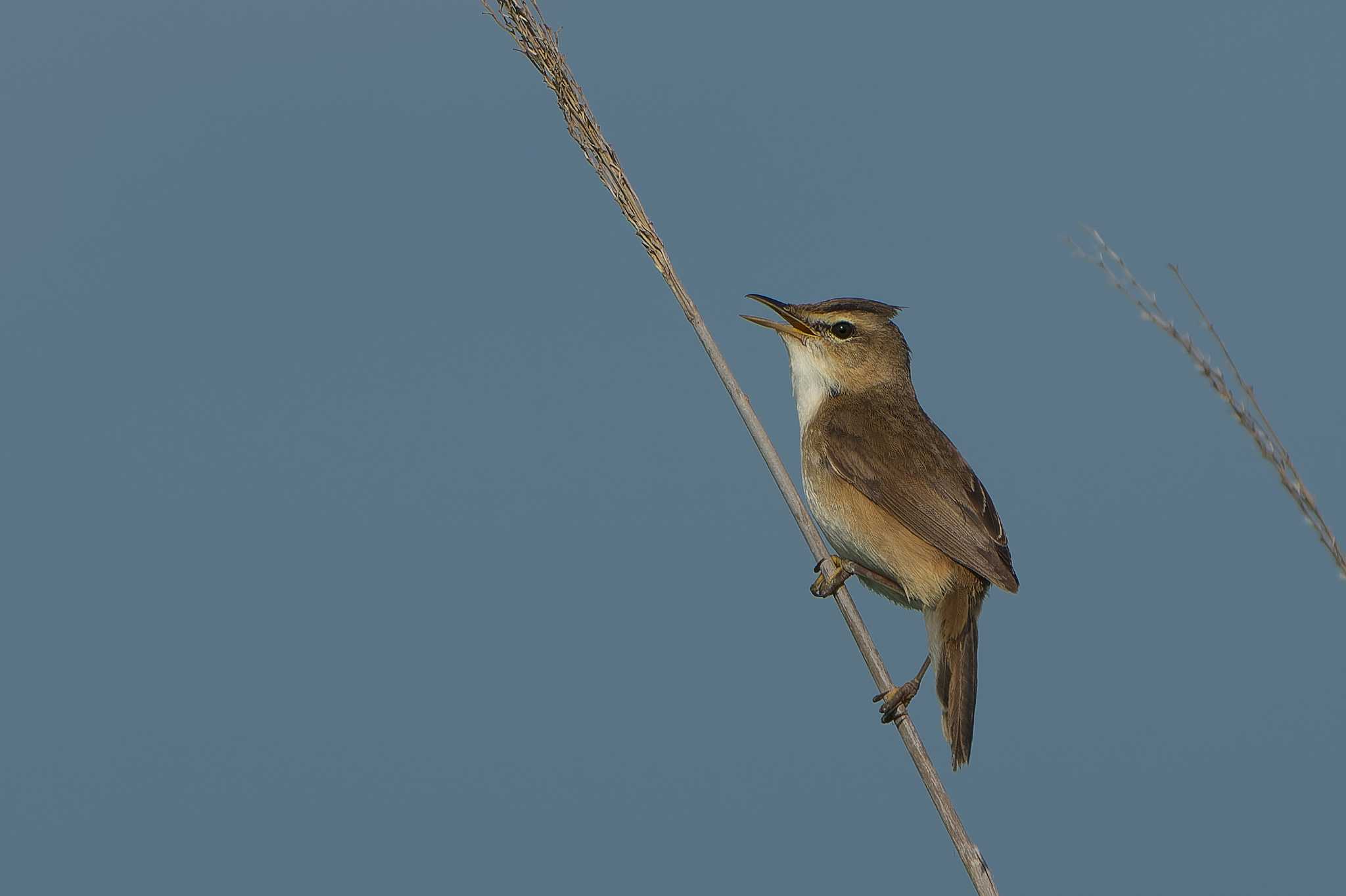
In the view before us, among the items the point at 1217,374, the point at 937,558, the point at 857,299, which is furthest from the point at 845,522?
the point at 1217,374

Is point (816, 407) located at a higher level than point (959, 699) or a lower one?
higher

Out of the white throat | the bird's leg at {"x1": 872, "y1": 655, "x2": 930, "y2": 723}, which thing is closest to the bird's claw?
the bird's leg at {"x1": 872, "y1": 655, "x2": 930, "y2": 723}

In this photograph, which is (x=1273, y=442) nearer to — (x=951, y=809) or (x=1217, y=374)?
(x=1217, y=374)

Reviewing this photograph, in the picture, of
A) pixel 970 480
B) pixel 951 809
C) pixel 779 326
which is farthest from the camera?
pixel 779 326

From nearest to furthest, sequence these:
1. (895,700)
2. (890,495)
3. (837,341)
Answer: (895,700) → (890,495) → (837,341)

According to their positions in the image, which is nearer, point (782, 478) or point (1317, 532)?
point (1317, 532)

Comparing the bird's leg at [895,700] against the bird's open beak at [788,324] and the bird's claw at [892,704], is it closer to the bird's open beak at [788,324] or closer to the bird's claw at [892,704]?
the bird's claw at [892,704]

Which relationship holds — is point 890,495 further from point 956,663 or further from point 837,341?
point 837,341

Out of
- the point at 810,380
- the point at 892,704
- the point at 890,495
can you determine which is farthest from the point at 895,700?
the point at 810,380
